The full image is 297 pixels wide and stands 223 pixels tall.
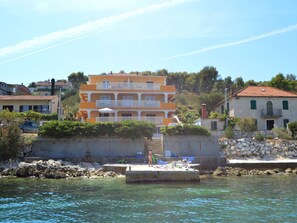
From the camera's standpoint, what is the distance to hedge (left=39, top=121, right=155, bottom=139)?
3147cm

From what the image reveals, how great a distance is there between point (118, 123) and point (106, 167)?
20.1ft

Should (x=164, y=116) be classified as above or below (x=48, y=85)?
below

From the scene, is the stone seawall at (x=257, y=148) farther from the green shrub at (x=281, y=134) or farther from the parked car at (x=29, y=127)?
the parked car at (x=29, y=127)

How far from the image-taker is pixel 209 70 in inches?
3701

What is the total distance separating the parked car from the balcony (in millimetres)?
29814

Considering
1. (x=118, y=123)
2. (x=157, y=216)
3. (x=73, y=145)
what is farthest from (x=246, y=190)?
(x=73, y=145)

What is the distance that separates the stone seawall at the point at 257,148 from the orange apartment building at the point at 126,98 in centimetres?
913

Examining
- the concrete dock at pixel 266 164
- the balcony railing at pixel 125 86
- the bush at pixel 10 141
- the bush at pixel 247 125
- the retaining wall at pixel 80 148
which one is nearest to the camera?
the bush at pixel 10 141

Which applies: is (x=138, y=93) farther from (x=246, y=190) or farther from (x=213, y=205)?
(x=213, y=205)

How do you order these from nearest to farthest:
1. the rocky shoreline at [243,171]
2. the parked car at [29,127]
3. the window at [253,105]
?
the rocky shoreline at [243,171]
the parked car at [29,127]
the window at [253,105]

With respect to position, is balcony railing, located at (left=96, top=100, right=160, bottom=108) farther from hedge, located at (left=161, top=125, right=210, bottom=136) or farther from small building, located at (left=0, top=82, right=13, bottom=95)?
small building, located at (left=0, top=82, right=13, bottom=95)

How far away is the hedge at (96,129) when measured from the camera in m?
31.5

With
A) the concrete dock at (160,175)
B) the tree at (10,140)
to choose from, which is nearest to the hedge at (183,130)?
the concrete dock at (160,175)

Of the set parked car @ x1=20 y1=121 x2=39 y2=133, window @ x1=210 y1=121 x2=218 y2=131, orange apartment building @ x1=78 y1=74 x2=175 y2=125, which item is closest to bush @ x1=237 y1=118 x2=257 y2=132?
window @ x1=210 y1=121 x2=218 y2=131
